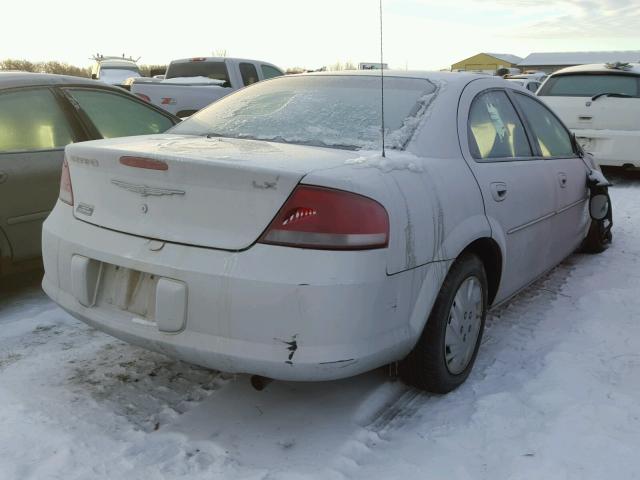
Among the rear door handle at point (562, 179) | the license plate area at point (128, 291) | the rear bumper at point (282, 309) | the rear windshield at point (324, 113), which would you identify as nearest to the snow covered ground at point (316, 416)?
the rear bumper at point (282, 309)

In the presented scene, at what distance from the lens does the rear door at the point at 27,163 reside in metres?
3.76

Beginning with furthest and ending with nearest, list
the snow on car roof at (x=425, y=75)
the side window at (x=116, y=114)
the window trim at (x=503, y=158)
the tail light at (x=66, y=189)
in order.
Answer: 1. the side window at (x=116, y=114)
2. the snow on car roof at (x=425, y=75)
3. the window trim at (x=503, y=158)
4. the tail light at (x=66, y=189)

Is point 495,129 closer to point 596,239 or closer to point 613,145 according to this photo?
point 596,239

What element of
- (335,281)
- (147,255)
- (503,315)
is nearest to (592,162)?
(503,315)

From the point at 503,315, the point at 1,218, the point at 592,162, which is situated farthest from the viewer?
the point at 592,162

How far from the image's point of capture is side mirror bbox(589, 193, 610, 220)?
15.4ft

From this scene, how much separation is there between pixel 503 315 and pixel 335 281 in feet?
6.98

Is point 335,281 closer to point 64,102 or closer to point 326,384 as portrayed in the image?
point 326,384

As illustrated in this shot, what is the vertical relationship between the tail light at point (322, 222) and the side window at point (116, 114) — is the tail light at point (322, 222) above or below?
below

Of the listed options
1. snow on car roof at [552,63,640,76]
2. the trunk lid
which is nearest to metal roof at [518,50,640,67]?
snow on car roof at [552,63,640,76]

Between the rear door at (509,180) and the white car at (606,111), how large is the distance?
14.9 feet

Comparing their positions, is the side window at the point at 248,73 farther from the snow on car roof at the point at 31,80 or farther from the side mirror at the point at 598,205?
the side mirror at the point at 598,205

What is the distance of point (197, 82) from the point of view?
34.2ft

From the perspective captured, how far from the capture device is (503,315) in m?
3.96
